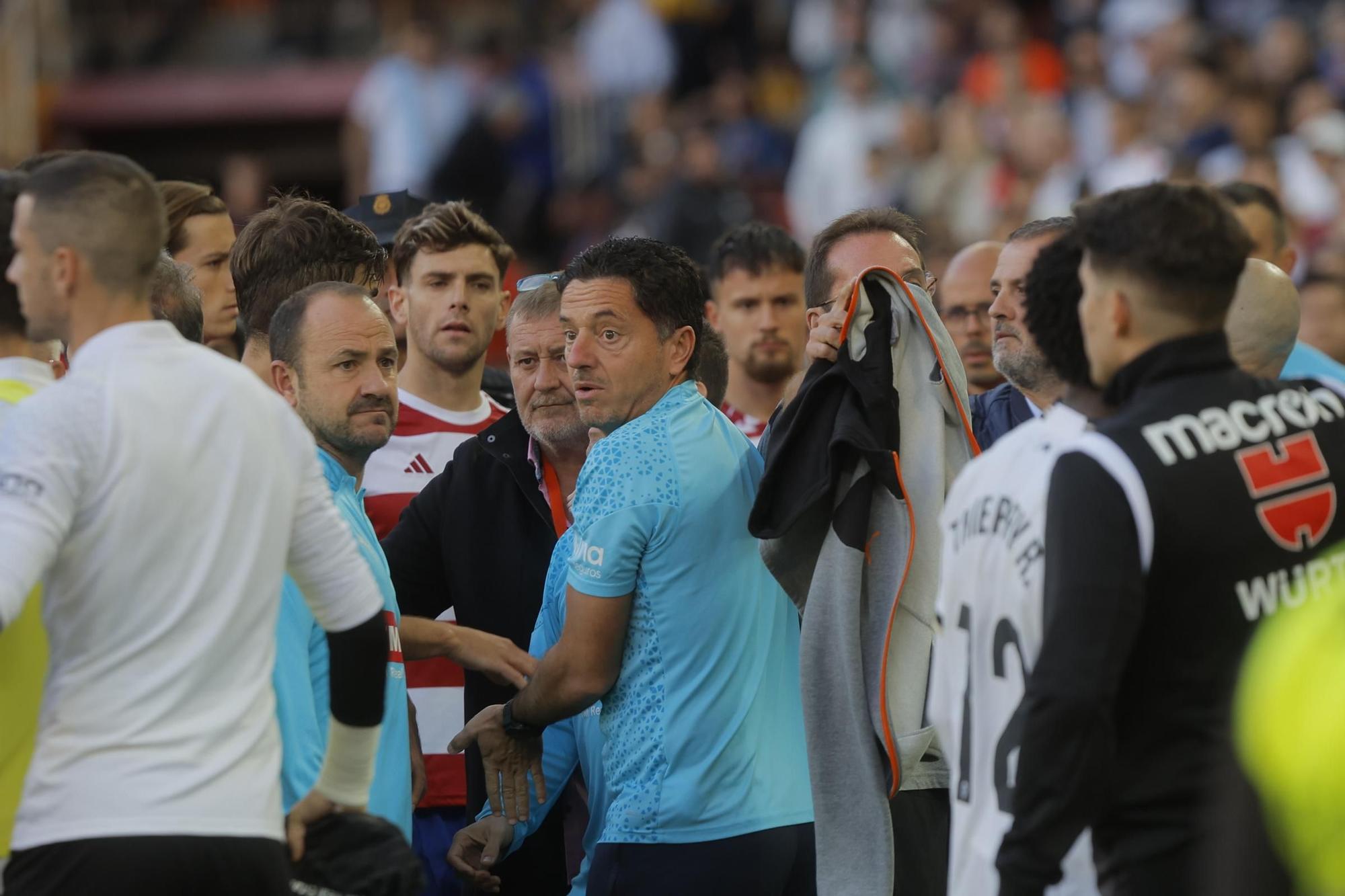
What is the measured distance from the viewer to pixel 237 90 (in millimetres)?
18922

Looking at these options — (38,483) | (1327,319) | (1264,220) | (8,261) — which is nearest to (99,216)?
(8,261)

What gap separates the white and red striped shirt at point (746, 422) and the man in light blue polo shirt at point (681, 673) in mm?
2294

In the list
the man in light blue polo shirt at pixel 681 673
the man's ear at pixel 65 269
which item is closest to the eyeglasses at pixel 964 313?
the man in light blue polo shirt at pixel 681 673

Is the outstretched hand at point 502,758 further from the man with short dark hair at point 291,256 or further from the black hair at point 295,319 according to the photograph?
the man with short dark hair at point 291,256

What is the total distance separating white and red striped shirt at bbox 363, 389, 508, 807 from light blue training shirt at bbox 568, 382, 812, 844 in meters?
0.95

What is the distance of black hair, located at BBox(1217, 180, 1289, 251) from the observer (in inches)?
269

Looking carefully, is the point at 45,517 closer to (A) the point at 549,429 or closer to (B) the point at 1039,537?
(B) the point at 1039,537

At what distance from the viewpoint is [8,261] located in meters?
3.51

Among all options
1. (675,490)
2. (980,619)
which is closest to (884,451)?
(675,490)

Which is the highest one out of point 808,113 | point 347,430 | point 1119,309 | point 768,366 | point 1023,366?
point 808,113

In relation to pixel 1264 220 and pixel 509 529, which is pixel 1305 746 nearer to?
pixel 509 529

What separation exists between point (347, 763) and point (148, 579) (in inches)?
23.5

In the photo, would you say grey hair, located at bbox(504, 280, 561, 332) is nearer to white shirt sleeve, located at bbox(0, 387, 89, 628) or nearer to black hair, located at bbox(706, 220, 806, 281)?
black hair, located at bbox(706, 220, 806, 281)

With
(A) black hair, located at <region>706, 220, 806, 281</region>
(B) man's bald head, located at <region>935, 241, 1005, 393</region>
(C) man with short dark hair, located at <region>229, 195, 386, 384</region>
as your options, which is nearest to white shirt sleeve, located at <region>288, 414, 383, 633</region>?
(C) man with short dark hair, located at <region>229, 195, 386, 384</region>
